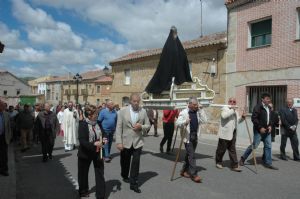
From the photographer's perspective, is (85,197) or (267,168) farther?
(267,168)

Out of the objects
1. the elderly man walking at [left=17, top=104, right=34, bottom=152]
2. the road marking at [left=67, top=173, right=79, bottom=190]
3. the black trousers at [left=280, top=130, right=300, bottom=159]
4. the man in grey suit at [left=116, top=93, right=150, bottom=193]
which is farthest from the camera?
the elderly man walking at [left=17, top=104, right=34, bottom=152]

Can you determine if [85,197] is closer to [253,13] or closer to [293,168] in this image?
[293,168]

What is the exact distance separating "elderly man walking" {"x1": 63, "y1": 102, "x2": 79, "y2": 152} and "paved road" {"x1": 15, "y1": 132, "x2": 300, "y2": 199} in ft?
6.98

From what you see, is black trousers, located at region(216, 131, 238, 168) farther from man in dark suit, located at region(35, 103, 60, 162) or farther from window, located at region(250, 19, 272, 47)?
window, located at region(250, 19, 272, 47)

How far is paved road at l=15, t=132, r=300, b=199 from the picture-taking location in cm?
637

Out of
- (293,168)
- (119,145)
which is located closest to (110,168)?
(119,145)

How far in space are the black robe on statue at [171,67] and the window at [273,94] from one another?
7.46 m

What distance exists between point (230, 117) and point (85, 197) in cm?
408

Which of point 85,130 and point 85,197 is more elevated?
point 85,130

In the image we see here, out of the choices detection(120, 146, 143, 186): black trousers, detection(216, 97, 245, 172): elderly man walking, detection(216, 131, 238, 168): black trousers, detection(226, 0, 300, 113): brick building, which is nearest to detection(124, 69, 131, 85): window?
detection(226, 0, 300, 113): brick building

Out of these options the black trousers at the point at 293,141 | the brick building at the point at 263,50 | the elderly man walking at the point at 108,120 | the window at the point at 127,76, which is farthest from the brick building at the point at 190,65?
the elderly man walking at the point at 108,120

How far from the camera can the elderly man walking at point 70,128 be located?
39.9ft

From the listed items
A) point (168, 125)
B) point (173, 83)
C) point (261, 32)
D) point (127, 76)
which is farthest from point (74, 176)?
point (127, 76)

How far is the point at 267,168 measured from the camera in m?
8.76
